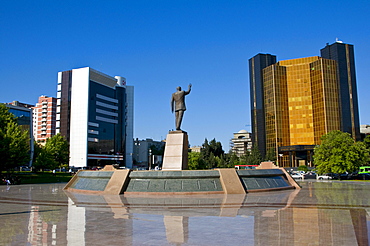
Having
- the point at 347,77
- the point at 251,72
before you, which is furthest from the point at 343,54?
the point at 251,72

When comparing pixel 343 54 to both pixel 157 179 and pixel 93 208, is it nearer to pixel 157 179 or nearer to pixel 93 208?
pixel 157 179

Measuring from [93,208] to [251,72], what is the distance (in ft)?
329

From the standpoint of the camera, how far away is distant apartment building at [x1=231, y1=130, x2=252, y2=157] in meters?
→ 152

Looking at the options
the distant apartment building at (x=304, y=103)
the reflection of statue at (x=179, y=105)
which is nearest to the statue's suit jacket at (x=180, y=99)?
the reflection of statue at (x=179, y=105)

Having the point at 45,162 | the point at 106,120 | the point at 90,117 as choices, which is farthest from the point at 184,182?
the point at 106,120

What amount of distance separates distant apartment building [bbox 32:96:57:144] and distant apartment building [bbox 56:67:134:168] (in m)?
17.7

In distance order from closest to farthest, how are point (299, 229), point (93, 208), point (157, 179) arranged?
point (299, 229) → point (93, 208) → point (157, 179)

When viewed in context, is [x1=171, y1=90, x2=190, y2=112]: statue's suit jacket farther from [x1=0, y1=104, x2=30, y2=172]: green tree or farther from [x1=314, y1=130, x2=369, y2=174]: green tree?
[x1=314, y1=130, x2=369, y2=174]: green tree

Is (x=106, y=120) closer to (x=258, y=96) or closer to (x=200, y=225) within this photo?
(x=258, y=96)

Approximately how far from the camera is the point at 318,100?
9306cm

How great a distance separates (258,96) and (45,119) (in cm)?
7714

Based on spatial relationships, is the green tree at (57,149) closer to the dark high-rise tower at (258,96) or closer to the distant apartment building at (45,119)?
the distant apartment building at (45,119)

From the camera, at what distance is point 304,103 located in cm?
9625

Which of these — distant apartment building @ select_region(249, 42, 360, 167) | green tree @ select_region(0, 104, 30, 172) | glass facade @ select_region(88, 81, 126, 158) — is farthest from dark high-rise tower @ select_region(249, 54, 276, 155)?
green tree @ select_region(0, 104, 30, 172)
